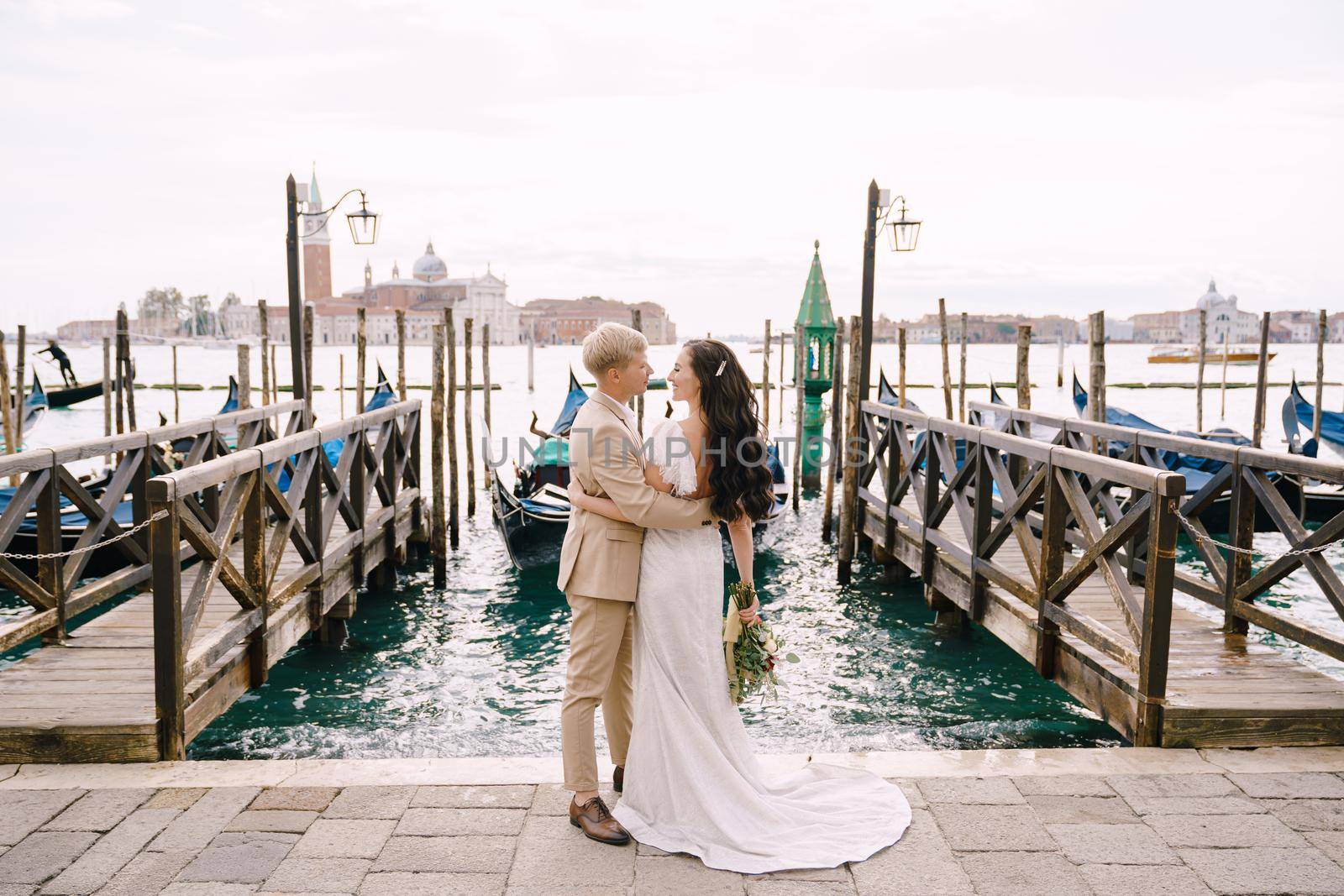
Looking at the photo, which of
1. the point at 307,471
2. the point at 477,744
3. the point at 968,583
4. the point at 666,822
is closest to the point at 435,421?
the point at 307,471

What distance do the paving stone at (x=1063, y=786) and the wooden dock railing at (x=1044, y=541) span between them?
0.49 meters

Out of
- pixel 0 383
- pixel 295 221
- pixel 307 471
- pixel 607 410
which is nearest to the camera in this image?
pixel 607 410

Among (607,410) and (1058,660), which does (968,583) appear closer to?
(1058,660)

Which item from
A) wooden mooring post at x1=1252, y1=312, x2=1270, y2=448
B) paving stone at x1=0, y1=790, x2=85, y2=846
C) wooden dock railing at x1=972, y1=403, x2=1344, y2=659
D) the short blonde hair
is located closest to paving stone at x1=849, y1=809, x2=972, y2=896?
the short blonde hair

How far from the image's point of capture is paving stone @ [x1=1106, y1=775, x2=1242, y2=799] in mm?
2859

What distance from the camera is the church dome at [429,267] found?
102500 millimetres

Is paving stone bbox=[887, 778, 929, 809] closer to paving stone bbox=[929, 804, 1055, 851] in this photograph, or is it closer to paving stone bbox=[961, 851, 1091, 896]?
paving stone bbox=[929, 804, 1055, 851]

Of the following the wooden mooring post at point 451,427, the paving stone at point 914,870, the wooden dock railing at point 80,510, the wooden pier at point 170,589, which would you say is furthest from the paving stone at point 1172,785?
the wooden mooring post at point 451,427

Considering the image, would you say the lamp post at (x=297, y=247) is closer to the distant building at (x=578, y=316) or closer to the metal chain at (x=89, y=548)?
the metal chain at (x=89, y=548)

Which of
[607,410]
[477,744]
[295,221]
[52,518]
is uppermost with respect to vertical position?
[295,221]

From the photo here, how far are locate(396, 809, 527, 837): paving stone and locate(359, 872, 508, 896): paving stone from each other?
0.70 ft

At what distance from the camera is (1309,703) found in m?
3.37

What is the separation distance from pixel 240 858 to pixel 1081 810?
7.06 feet

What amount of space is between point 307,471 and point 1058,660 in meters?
3.53
